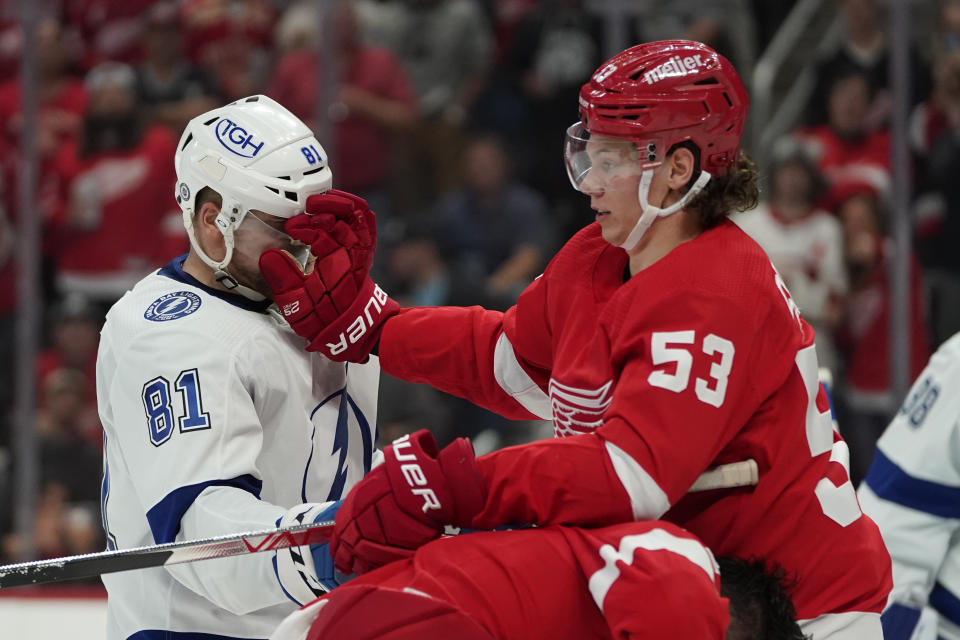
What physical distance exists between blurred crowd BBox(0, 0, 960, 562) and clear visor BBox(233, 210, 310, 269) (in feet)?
8.31

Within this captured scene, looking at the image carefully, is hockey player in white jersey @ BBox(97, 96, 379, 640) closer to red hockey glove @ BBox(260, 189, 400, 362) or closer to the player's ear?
red hockey glove @ BBox(260, 189, 400, 362)

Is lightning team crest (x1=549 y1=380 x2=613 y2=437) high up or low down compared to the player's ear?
down

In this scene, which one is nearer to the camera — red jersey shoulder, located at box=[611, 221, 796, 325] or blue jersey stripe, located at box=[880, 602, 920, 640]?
red jersey shoulder, located at box=[611, 221, 796, 325]

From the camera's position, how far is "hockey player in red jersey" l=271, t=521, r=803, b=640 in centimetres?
174

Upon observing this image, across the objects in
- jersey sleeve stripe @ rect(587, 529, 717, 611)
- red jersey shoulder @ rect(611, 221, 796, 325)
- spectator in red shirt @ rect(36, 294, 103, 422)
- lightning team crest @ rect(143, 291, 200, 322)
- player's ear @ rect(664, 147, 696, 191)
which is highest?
player's ear @ rect(664, 147, 696, 191)

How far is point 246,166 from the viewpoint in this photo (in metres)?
2.36

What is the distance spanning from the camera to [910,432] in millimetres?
2799

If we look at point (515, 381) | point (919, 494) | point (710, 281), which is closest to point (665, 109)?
point (710, 281)

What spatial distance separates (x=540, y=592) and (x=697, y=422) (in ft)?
1.09

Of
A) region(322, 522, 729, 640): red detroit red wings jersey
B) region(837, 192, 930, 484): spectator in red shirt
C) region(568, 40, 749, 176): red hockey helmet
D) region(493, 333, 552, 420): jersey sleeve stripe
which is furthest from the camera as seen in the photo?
region(837, 192, 930, 484): spectator in red shirt

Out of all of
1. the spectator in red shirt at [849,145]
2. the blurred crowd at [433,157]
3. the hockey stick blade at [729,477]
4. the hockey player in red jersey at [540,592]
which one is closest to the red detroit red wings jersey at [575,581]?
the hockey player in red jersey at [540,592]

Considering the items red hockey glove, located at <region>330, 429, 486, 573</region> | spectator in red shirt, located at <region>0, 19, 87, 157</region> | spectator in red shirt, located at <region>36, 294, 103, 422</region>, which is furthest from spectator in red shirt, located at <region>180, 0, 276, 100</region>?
red hockey glove, located at <region>330, 429, 486, 573</region>

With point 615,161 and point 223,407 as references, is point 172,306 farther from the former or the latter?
point 615,161

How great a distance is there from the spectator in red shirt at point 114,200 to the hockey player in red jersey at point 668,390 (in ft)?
9.64
